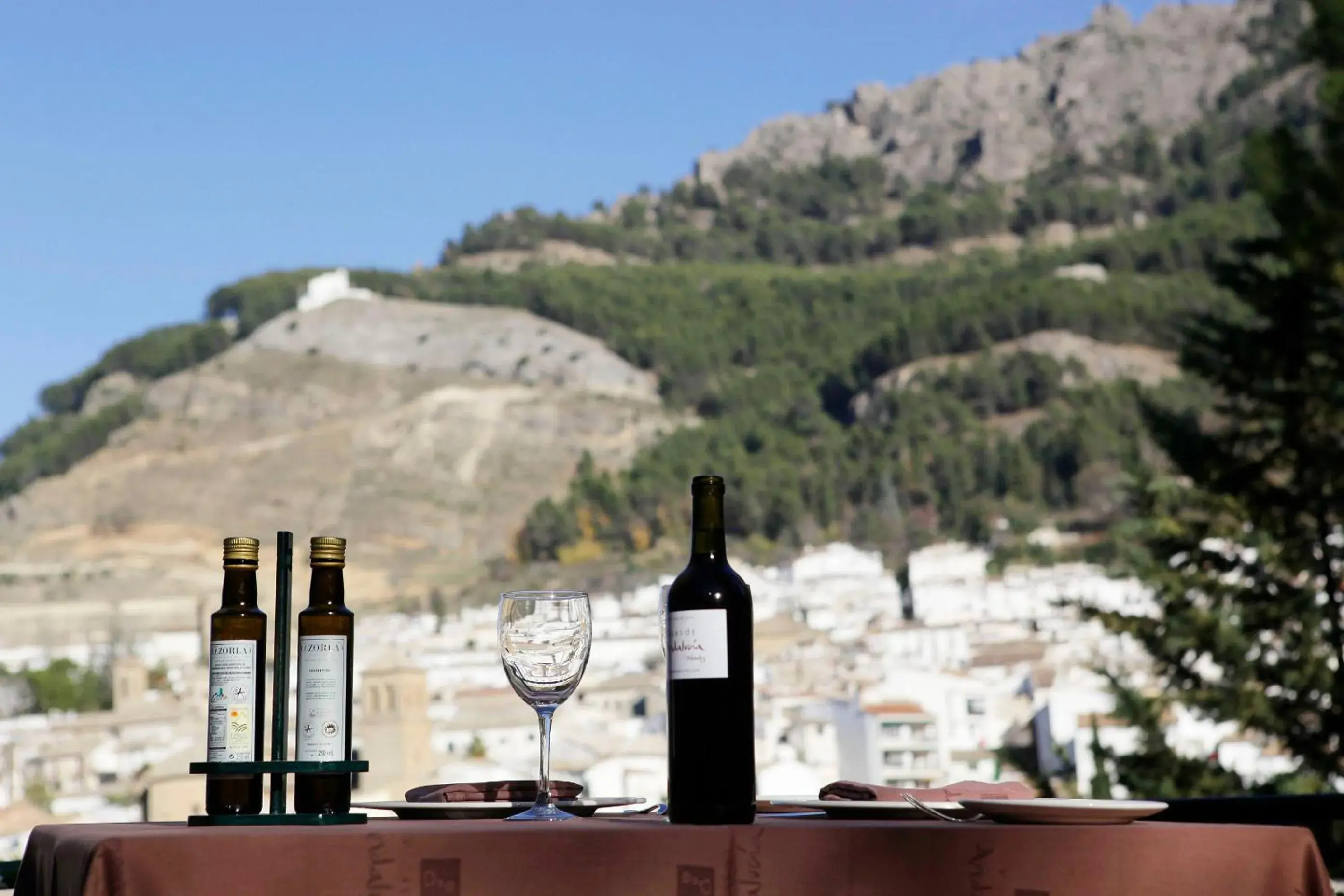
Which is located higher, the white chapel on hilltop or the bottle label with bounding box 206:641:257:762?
the white chapel on hilltop

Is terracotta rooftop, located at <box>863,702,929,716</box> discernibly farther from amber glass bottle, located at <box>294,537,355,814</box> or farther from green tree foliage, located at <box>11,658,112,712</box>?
amber glass bottle, located at <box>294,537,355,814</box>

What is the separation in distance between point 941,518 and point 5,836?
4368 centimetres

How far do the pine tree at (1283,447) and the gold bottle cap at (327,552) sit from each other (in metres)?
8.70

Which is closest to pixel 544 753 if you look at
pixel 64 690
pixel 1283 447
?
pixel 1283 447

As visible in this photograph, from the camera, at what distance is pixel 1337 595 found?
12.3 meters

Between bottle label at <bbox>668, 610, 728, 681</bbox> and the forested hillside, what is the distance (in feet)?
176

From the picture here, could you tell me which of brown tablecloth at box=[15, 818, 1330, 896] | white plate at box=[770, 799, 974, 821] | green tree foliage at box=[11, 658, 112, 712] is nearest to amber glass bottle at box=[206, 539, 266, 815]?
brown tablecloth at box=[15, 818, 1330, 896]

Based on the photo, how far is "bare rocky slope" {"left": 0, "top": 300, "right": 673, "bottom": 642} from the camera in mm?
67562

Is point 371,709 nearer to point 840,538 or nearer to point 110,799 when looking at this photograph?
point 110,799

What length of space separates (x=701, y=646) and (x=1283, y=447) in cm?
1108

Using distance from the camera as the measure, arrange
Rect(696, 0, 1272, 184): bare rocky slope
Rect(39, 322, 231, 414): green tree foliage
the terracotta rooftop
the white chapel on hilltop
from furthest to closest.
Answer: Rect(696, 0, 1272, 184): bare rocky slope → the white chapel on hilltop → Rect(39, 322, 231, 414): green tree foliage → the terracotta rooftop

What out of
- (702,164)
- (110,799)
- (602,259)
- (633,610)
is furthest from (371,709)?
(702,164)

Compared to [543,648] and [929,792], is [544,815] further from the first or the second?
[929,792]

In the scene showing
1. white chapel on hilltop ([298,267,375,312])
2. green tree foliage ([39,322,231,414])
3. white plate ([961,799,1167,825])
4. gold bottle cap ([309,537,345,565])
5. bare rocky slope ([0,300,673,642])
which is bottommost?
white plate ([961,799,1167,825])
